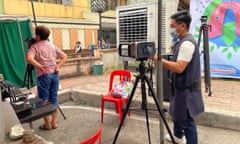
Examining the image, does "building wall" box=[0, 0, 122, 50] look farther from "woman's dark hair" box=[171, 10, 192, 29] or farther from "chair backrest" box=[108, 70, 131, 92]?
"woman's dark hair" box=[171, 10, 192, 29]

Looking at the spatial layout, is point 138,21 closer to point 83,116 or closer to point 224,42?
point 83,116

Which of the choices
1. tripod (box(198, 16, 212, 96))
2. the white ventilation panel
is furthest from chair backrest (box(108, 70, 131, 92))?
tripod (box(198, 16, 212, 96))

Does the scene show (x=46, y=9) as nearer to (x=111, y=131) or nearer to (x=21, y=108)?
(x=111, y=131)

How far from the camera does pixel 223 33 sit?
4773mm

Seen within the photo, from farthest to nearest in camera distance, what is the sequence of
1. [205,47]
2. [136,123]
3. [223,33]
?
[223,33], [205,47], [136,123]

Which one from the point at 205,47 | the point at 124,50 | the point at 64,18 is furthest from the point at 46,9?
the point at 124,50

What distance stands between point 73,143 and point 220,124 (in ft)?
6.47

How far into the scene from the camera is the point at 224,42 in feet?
15.7

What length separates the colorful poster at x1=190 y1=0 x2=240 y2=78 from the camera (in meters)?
4.63

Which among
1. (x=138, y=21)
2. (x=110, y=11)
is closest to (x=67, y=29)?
(x=110, y=11)

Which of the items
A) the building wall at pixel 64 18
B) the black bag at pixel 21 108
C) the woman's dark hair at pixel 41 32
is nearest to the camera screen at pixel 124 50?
the black bag at pixel 21 108

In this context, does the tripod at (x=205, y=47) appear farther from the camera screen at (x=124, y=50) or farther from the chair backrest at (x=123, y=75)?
the camera screen at (x=124, y=50)

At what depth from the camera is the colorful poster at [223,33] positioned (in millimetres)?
4633

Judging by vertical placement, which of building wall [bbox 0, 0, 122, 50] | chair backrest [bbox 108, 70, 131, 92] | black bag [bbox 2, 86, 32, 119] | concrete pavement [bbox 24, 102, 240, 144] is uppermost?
building wall [bbox 0, 0, 122, 50]
